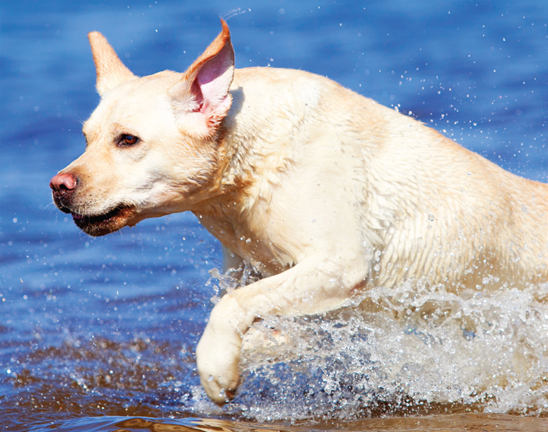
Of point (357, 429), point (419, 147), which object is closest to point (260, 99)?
point (419, 147)

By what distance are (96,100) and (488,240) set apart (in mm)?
10224

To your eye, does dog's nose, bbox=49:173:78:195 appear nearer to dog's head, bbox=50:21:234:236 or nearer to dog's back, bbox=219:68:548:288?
dog's head, bbox=50:21:234:236

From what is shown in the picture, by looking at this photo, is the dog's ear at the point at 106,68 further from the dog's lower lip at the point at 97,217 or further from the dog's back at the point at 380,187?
the dog's lower lip at the point at 97,217

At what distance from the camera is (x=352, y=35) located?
16.6 m

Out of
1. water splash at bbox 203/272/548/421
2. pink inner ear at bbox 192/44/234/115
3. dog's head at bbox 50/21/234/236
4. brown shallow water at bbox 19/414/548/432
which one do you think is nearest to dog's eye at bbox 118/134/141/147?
dog's head at bbox 50/21/234/236

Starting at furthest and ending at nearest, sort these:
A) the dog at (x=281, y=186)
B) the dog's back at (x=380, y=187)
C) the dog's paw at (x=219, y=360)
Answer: the dog's back at (x=380, y=187) < the dog at (x=281, y=186) < the dog's paw at (x=219, y=360)

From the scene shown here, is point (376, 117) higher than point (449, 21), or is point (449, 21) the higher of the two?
point (449, 21)

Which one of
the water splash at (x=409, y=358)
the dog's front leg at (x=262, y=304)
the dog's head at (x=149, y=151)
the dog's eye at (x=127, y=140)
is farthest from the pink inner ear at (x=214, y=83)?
the water splash at (x=409, y=358)

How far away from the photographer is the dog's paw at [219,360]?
3.63m

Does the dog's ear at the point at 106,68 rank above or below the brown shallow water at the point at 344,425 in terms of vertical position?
above

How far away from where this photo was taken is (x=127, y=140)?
12.3ft

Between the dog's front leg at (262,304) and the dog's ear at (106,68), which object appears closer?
the dog's front leg at (262,304)

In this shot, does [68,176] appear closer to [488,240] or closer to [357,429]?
[357,429]

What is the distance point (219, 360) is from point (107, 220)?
0.97m
